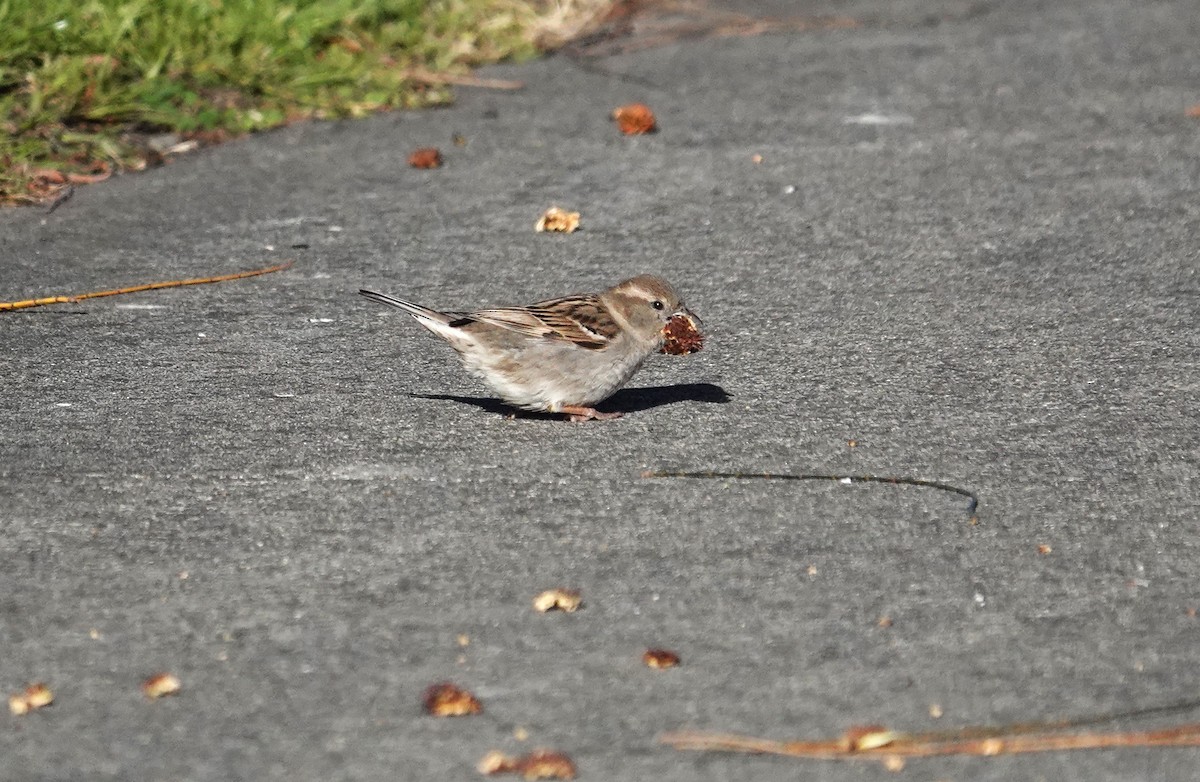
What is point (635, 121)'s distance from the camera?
955cm

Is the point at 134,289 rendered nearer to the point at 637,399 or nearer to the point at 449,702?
the point at 637,399

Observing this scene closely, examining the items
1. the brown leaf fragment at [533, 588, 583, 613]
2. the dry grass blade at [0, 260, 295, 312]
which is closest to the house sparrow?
the brown leaf fragment at [533, 588, 583, 613]

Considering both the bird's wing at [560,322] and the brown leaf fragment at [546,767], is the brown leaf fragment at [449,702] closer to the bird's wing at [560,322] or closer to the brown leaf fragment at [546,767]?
the brown leaf fragment at [546,767]

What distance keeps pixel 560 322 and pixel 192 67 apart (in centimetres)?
471

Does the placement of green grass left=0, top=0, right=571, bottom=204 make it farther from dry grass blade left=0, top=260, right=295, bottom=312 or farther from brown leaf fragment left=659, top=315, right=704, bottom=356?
brown leaf fragment left=659, top=315, right=704, bottom=356

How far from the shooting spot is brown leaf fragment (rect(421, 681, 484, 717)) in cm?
386

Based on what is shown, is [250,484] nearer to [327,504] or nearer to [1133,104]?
[327,504]

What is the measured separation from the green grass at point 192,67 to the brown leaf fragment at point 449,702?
5362mm

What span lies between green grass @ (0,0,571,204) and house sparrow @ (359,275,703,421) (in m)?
3.60

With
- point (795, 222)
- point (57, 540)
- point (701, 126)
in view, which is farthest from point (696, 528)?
point (701, 126)

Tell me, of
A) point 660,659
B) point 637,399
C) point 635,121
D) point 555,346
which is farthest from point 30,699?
point 635,121

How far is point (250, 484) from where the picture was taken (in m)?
5.22

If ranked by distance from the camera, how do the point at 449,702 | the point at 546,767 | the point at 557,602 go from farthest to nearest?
the point at 557,602 → the point at 449,702 → the point at 546,767

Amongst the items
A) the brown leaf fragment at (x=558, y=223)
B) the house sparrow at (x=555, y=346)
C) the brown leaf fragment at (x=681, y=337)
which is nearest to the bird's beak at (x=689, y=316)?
the brown leaf fragment at (x=681, y=337)
